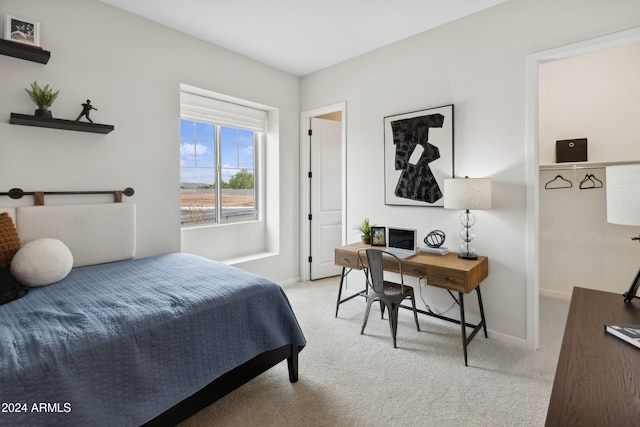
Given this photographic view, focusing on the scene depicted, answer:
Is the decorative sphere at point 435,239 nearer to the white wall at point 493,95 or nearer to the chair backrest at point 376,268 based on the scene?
the white wall at point 493,95

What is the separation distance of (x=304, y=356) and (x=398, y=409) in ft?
2.67

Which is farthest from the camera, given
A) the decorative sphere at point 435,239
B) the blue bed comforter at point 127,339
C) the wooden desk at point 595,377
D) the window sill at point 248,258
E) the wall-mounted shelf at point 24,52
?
the window sill at point 248,258

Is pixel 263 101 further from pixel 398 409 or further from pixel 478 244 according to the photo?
pixel 398 409

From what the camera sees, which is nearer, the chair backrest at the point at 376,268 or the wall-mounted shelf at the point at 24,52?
the wall-mounted shelf at the point at 24,52

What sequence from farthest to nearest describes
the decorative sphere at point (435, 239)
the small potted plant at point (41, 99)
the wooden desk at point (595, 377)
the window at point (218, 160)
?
the window at point (218, 160)
the decorative sphere at point (435, 239)
the small potted plant at point (41, 99)
the wooden desk at point (595, 377)

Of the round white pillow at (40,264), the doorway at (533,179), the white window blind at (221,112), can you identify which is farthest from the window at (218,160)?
the doorway at (533,179)

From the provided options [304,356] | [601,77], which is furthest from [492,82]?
[304,356]

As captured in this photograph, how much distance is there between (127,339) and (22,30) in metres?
2.25

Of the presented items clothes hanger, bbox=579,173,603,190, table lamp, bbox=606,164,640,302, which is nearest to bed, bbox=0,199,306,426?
table lamp, bbox=606,164,640,302

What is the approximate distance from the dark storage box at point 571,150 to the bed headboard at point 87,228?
14.0 feet

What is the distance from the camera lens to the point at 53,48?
2309 mm

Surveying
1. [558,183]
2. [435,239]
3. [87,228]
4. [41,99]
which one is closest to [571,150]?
[558,183]

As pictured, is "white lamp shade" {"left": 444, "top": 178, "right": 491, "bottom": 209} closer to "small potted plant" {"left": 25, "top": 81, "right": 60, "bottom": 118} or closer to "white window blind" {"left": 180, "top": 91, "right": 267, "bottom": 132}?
"white window blind" {"left": 180, "top": 91, "right": 267, "bottom": 132}

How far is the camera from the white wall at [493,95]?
7.50 ft
